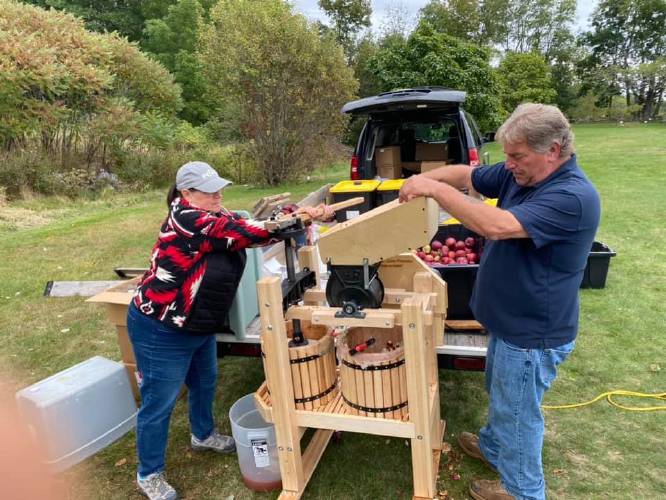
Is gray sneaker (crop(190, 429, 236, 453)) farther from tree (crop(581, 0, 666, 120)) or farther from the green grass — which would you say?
tree (crop(581, 0, 666, 120))

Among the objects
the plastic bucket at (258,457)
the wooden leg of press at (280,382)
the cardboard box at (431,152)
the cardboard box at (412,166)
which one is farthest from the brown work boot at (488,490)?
the cardboard box at (431,152)

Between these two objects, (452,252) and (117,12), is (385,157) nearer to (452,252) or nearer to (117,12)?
(452,252)

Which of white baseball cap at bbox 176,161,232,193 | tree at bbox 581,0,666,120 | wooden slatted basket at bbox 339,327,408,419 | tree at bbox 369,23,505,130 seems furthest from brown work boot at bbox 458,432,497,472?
tree at bbox 581,0,666,120

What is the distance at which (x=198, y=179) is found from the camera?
247 cm

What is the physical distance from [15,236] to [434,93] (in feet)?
27.9

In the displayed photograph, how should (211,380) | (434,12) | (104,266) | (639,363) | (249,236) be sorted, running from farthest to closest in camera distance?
(434,12) < (104,266) < (639,363) < (211,380) < (249,236)

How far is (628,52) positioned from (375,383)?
5450 cm

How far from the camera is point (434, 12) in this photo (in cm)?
3656

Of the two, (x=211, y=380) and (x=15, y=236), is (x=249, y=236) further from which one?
(x=15, y=236)

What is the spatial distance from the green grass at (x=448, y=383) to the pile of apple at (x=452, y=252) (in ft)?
3.23

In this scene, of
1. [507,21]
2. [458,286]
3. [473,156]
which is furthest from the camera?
[507,21]

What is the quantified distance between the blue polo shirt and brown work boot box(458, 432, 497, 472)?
1.09 metres

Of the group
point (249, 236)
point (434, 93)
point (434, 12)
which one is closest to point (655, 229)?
point (434, 93)

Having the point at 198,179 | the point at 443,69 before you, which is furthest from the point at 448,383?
the point at 443,69
